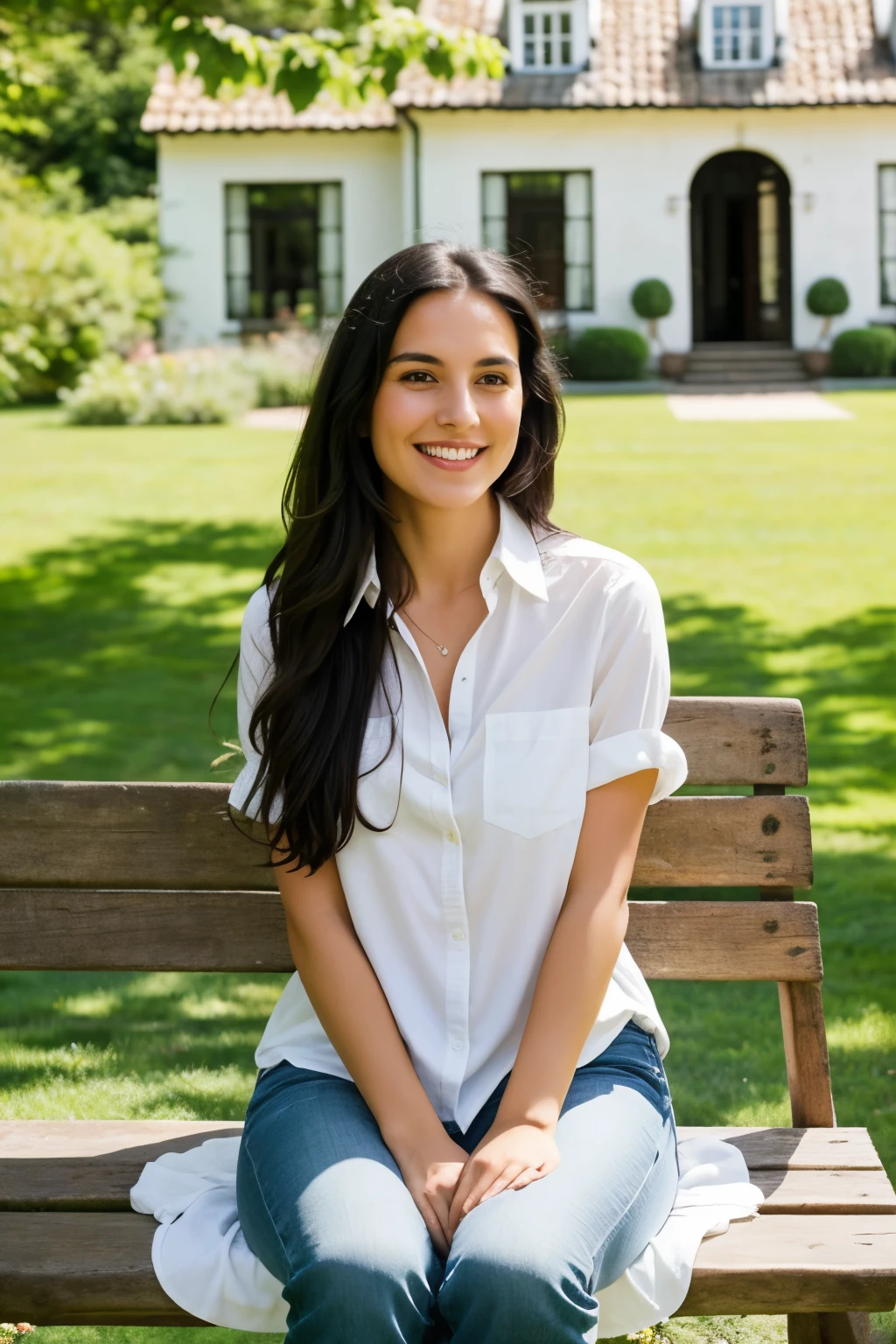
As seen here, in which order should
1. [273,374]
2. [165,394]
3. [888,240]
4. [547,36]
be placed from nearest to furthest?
[165,394] < [273,374] < [547,36] < [888,240]

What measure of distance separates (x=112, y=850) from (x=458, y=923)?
0.69 meters

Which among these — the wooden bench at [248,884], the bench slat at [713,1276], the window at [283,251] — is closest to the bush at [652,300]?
the window at [283,251]

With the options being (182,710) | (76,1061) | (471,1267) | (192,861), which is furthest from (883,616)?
(471,1267)

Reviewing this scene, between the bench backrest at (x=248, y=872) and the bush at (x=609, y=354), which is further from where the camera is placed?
the bush at (x=609, y=354)

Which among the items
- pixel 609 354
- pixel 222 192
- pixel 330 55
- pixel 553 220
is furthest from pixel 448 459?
pixel 222 192

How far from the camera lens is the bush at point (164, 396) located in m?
17.8

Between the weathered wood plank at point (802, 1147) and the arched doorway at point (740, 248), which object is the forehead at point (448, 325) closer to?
the weathered wood plank at point (802, 1147)

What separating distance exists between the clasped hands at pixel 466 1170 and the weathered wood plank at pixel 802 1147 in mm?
490

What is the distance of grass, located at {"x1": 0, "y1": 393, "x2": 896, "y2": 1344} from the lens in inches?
153

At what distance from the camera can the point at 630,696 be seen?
247 centimetres

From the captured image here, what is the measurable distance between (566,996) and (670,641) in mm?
5755

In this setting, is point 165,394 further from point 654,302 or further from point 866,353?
point 866,353

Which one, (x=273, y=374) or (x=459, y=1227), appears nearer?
(x=459, y=1227)

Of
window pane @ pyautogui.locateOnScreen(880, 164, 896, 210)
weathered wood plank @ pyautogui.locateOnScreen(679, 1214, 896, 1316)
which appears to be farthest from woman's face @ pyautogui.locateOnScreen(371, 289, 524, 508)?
window pane @ pyautogui.locateOnScreen(880, 164, 896, 210)
